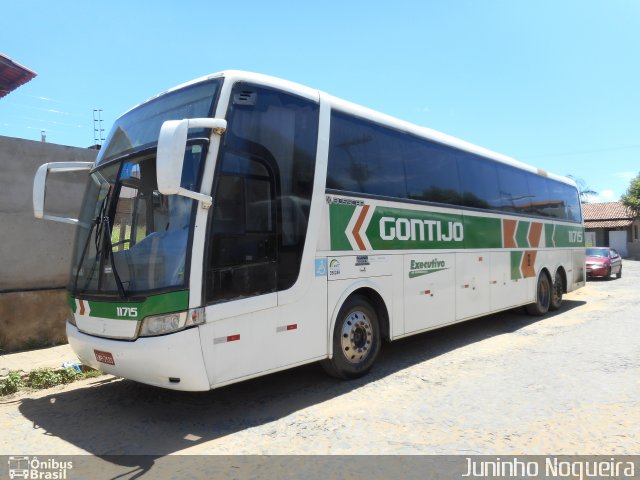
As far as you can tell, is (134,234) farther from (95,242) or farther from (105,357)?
(105,357)

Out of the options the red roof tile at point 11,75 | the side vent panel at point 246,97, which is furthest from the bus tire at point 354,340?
the red roof tile at point 11,75

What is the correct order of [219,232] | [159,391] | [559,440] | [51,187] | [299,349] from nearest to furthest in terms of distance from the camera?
1. [559,440]
2. [219,232]
3. [299,349]
4. [159,391]
5. [51,187]

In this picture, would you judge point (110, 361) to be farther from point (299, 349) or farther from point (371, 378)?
point (371, 378)

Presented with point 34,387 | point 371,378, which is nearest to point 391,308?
point 371,378

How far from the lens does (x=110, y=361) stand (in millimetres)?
4719

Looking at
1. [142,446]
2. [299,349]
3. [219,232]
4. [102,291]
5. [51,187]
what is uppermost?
[51,187]

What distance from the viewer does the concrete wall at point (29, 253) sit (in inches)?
313

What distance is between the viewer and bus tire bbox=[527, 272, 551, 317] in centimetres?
1145

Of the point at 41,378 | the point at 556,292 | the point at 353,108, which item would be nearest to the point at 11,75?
the point at 41,378

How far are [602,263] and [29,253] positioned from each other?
22.9 metres

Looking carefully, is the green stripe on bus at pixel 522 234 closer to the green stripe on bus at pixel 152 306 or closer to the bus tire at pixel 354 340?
the bus tire at pixel 354 340

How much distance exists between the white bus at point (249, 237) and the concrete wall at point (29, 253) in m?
2.88

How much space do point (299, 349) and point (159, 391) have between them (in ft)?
6.43

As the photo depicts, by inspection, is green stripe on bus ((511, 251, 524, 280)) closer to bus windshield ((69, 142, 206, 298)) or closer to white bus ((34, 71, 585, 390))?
white bus ((34, 71, 585, 390))
